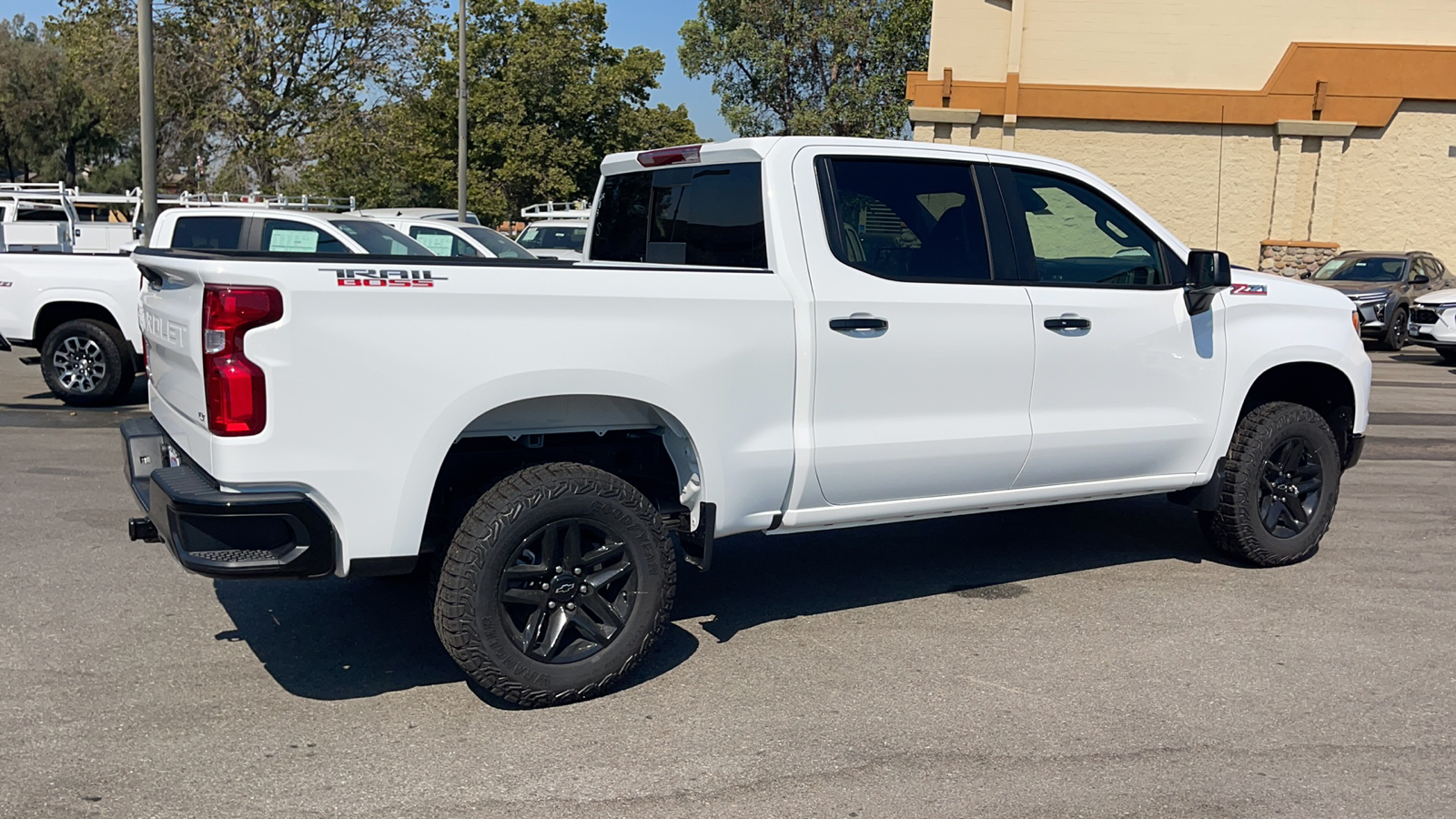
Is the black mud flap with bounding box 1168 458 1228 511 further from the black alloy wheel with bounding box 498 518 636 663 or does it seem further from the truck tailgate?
the truck tailgate

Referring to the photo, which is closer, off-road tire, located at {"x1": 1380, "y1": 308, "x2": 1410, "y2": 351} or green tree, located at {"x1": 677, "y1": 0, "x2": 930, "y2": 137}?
off-road tire, located at {"x1": 1380, "y1": 308, "x2": 1410, "y2": 351}

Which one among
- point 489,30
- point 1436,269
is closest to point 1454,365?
point 1436,269

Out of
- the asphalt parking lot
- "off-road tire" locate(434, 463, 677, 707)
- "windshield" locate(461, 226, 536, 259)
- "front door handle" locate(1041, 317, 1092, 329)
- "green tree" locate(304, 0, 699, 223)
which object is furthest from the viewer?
"green tree" locate(304, 0, 699, 223)

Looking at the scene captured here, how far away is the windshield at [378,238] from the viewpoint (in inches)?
482

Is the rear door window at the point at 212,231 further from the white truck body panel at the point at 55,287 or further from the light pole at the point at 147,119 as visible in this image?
the light pole at the point at 147,119

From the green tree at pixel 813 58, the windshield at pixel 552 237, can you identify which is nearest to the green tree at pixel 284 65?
the windshield at pixel 552 237

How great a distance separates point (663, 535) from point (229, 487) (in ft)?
4.98

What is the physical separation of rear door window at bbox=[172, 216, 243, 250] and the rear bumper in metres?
8.40

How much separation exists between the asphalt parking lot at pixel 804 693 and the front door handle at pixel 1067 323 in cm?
129

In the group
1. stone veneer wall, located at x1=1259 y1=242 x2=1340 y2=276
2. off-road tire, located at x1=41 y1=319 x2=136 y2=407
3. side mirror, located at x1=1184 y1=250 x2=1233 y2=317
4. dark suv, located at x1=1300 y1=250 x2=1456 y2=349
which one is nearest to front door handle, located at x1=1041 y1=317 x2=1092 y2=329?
side mirror, located at x1=1184 y1=250 x2=1233 y2=317

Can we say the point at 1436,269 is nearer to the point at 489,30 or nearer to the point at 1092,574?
the point at 1092,574

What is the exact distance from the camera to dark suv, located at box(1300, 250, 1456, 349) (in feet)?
66.5

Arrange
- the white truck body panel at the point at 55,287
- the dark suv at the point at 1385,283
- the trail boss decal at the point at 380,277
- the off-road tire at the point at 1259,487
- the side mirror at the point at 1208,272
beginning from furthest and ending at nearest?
the dark suv at the point at 1385,283, the white truck body panel at the point at 55,287, the off-road tire at the point at 1259,487, the side mirror at the point at 1208,272, the trail boss decal at the point at 380,277

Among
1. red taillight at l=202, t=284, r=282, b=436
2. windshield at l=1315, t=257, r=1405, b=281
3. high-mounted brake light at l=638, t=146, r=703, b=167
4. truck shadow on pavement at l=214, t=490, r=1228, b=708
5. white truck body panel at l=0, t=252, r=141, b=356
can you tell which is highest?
high-mounted brake light at l=638, t=146, r=703, b=167
